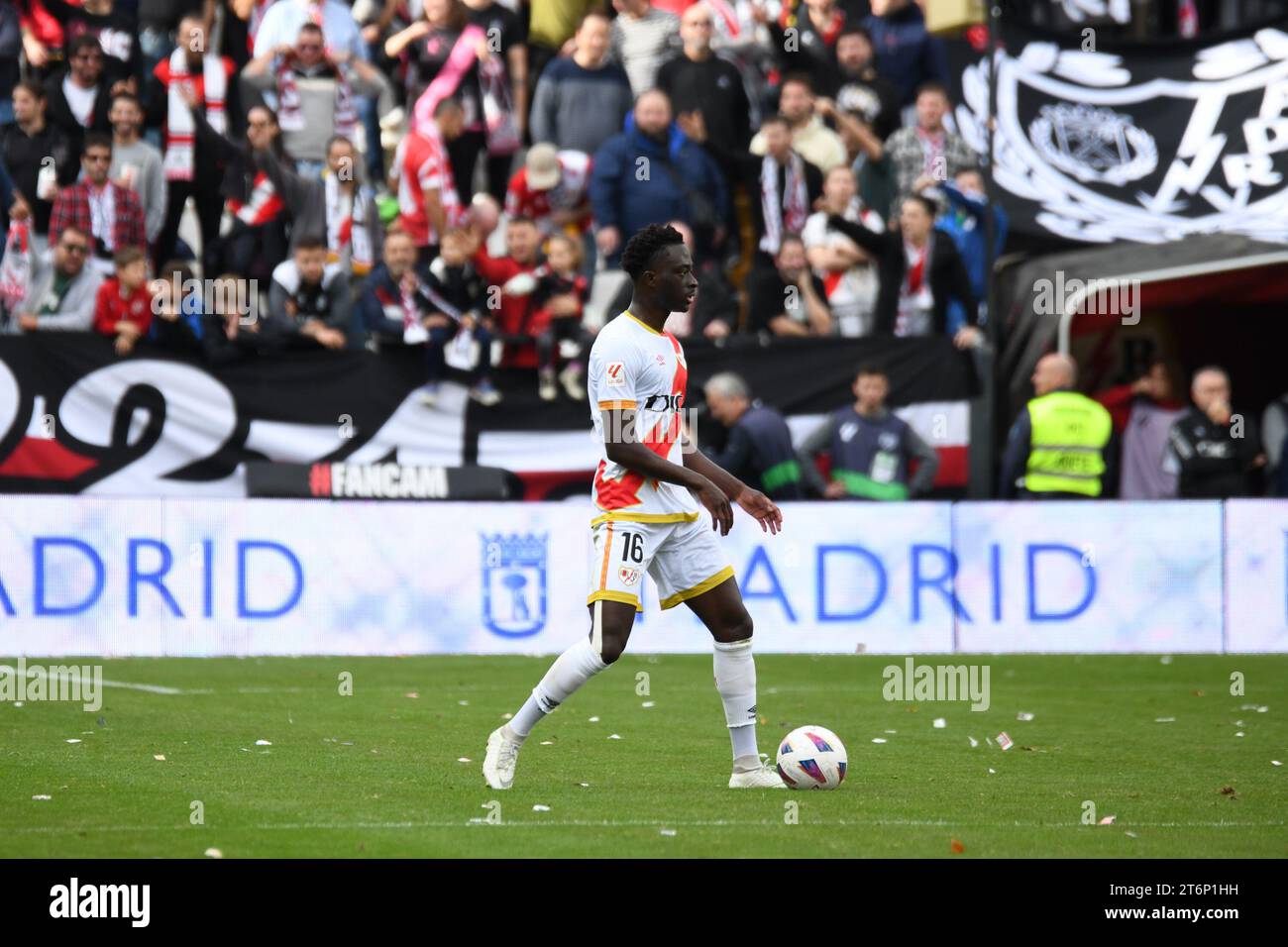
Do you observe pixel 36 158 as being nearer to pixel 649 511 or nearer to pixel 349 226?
pixel 349 226

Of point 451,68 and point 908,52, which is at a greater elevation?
point 908,52

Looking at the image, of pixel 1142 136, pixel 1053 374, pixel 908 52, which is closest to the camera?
pixel 1053 374

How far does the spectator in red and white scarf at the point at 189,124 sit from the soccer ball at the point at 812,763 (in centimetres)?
1126

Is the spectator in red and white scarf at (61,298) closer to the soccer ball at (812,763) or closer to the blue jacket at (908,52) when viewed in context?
the blue jacket at (908,52)

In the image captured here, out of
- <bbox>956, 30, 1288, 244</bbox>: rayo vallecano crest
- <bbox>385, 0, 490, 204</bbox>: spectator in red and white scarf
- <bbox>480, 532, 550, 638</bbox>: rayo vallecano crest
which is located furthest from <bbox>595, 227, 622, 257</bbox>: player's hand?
<bbox>956, 30, 1288, 244</bbox>: rayo vallecano crest

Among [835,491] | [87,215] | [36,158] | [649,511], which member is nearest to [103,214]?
[87,215]

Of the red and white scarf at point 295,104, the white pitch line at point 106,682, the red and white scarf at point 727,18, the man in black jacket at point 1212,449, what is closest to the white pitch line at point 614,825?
the white pitch line at point 106,682

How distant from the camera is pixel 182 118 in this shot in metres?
19.6

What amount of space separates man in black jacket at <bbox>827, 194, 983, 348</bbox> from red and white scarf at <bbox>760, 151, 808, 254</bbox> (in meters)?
0.98

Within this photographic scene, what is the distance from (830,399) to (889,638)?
8.65 ft

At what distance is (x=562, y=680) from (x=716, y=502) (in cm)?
107

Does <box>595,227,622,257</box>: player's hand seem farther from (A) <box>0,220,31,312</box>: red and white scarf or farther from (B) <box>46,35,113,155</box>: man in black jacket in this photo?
(A) <box>0,220,31,312</box>: red and white scarf
